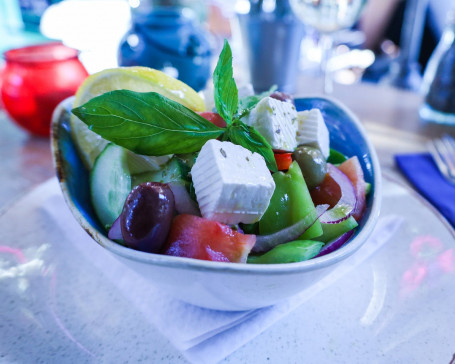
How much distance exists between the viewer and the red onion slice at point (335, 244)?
616 millimetres

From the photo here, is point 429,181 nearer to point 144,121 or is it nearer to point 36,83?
point 144,121

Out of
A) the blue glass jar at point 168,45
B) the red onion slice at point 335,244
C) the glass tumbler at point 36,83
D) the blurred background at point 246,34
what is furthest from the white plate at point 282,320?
the blue glass jar at point 168,45

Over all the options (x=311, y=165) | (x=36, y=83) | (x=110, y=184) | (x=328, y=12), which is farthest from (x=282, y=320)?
(x=328, y=12)

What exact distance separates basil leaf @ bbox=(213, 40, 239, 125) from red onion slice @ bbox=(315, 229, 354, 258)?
25 cm

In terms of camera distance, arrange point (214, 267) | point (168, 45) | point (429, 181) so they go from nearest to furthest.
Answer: point (214, 267)
point (429, 181)
point (168, 45)

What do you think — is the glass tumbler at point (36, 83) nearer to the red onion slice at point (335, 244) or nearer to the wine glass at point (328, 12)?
the wine glass at point (328, 12)

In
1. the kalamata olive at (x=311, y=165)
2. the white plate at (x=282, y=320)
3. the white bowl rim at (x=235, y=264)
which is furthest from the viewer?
the kalamata olive at (x=311, y=165)

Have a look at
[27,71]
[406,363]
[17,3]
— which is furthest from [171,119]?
[17,3]

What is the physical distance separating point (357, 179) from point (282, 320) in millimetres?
287

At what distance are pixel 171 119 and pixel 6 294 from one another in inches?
16.2

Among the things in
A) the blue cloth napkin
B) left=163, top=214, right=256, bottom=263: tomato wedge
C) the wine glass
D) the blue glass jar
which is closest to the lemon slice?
left=163, top=214, right=256, bottom=263: tomato wedge

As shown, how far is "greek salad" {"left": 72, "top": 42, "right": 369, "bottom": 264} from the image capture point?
562 mm

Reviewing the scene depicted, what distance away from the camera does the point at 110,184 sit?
71cm

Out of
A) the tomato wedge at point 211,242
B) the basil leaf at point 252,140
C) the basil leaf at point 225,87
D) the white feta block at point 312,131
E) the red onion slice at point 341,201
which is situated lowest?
the red onion slice at point 341,201
